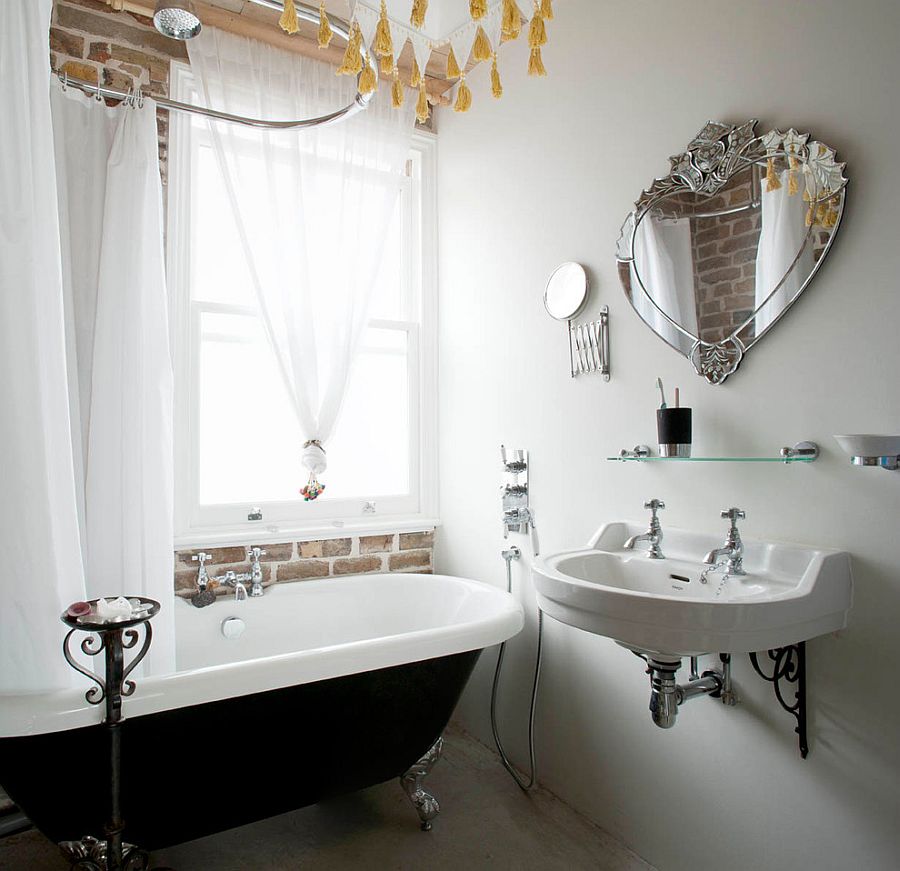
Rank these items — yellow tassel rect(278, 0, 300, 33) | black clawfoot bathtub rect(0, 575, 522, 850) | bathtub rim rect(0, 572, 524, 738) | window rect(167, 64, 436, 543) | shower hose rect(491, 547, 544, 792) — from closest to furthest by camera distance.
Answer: yellow tassel rect(278, 0, 300, 33)
bathtub rim rect(0, 572, 524, 738)
black clawfoot bathtub rect(0, 575, 522, 850)
shower hose rect(491, 547, 544, 792)
window rect(167, 64, 436, 543)

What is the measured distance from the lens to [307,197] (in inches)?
110

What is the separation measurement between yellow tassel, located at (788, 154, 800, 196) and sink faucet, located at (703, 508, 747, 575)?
78cm

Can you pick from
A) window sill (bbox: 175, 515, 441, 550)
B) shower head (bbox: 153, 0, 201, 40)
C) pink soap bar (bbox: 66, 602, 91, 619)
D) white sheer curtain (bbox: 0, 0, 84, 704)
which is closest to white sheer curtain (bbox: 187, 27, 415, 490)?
window sill (bbox: 175, 515, 441, 550)

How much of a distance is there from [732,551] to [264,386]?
76.4 inches

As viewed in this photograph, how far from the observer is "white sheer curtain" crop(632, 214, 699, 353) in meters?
1.89

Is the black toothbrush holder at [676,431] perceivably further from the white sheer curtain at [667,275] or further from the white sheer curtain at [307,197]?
the white sheer curtain at [307,197]

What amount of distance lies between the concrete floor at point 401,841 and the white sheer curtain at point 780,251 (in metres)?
1.64

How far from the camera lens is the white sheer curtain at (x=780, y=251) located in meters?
1.62

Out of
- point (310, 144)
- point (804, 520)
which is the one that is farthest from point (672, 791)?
point (310, 144)

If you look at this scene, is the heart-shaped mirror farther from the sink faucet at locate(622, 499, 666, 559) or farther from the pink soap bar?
the pink soap bar

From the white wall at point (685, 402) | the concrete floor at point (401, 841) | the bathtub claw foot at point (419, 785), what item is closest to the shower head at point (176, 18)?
the white wall at point (685, 402)

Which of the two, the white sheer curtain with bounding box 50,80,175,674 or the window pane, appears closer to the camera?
the white sheer curtain with bounding box 50,80,175,674

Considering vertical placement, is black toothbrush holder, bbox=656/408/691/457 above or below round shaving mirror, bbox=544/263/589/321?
below

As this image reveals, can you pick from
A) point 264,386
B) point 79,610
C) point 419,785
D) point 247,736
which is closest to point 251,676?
point 247,736
